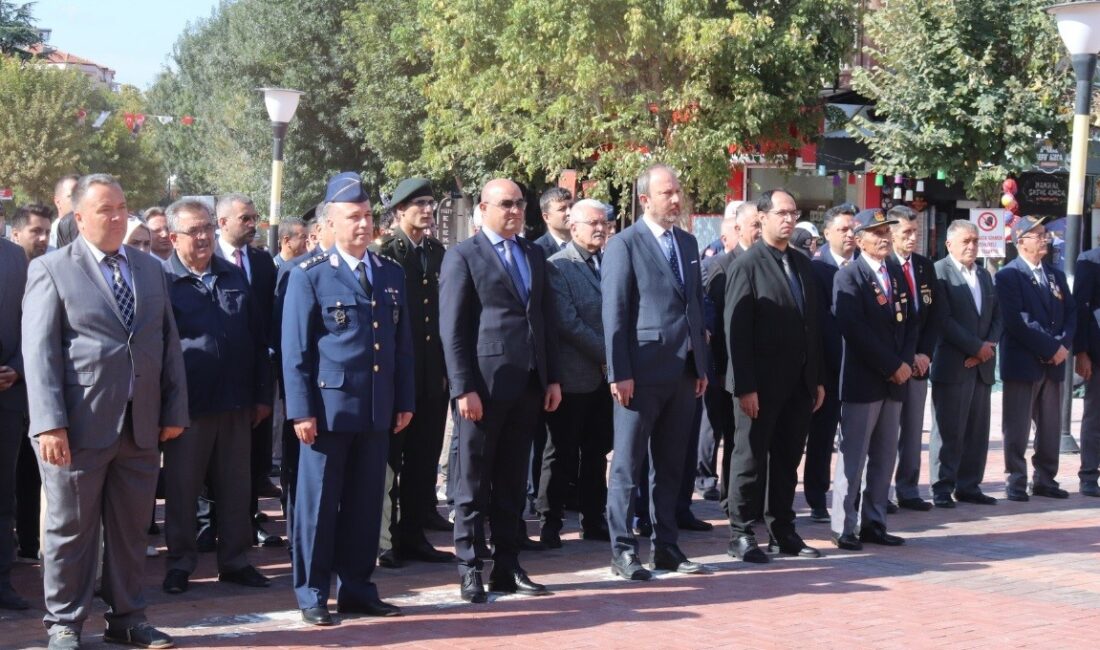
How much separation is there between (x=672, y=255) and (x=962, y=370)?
12.8ft

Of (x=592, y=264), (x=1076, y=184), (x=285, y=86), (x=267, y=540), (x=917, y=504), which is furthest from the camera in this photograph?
(x=285, y=86)

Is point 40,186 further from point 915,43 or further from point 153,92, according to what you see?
point 915,43

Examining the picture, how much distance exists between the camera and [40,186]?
52688mm

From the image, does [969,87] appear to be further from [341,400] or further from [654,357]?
[341,400]

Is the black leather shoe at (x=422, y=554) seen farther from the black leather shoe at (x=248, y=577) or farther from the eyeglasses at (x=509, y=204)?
the eyeglasses at (x=509, y=204)

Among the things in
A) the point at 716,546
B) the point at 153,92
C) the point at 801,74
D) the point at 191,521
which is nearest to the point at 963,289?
the point at 716,546

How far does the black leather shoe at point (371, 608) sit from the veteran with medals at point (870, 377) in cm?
332

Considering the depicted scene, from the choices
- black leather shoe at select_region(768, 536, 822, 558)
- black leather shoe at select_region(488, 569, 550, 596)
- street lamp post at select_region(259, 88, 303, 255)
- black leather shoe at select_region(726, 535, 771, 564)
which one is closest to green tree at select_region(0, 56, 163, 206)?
street lamp post at select_region(259, 88, 303, 255)

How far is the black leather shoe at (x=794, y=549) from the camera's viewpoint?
902 centimetres

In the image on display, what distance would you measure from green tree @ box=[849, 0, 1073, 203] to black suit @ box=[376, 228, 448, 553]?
1687cm

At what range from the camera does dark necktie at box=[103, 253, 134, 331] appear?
21.5ft

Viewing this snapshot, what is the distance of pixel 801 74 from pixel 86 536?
19.2 metres

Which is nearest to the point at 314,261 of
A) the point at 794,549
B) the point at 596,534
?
the point at 596,534

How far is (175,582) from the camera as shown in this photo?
25.3 feet
